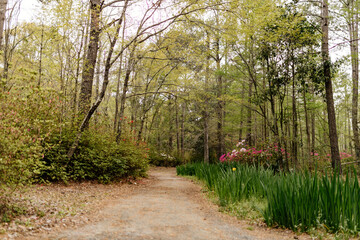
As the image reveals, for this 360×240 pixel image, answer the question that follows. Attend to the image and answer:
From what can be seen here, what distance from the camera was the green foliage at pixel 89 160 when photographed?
20.1ft

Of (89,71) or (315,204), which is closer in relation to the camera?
(315,204)

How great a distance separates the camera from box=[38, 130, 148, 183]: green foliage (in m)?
6.12

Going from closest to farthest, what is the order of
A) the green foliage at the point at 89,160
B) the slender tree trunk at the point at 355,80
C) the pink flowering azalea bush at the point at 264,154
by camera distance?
1. the green foliage at the point at 89,160
2. the pink flowering azalea bush at the point at 264,154
3. the slender tree trunk at the point at 355,80

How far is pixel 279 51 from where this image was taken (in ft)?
28.0

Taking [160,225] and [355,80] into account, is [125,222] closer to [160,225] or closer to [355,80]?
[160,225]

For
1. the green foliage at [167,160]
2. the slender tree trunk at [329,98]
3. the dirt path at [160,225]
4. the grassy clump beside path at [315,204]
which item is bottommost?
the green foliage at [167,160]

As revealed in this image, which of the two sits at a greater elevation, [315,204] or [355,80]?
[355,80]

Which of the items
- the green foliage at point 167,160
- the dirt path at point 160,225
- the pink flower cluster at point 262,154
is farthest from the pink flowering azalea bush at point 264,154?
the green foliage at point 167,160

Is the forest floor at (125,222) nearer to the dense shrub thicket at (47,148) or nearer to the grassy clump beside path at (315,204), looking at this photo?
the grassy clump beside path at (315,204)

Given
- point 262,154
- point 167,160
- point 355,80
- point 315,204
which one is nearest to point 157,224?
point 315,204

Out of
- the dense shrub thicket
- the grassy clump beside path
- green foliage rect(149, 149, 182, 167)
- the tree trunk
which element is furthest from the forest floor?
green foliage rect(149, 149, 182, 167)

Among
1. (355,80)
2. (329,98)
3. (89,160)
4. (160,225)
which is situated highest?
(355,80)

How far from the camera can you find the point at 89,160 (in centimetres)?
681

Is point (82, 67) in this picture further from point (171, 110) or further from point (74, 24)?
point (171, 110)
